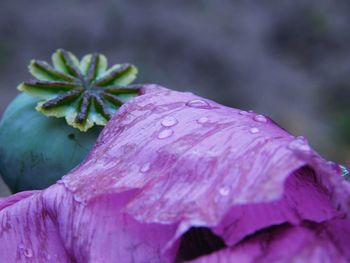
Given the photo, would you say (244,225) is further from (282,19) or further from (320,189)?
(282,19)

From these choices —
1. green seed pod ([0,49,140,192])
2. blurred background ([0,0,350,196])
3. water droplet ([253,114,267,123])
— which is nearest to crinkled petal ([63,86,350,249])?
water droplet ([253,114,267,123])

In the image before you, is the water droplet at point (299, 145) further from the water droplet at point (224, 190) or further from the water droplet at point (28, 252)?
the water droplet at point (28, 252)

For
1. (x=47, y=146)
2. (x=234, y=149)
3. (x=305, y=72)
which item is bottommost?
(x=305, y=72)

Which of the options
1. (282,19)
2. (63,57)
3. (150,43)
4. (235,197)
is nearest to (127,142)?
(235,197)

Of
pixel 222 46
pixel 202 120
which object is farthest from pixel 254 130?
pixel 222 46

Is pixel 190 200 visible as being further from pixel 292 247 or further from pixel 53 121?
pixel 53 121

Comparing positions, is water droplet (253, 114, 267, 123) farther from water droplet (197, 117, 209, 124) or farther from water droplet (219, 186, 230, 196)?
water droplet (219, 186, 230, 196)
